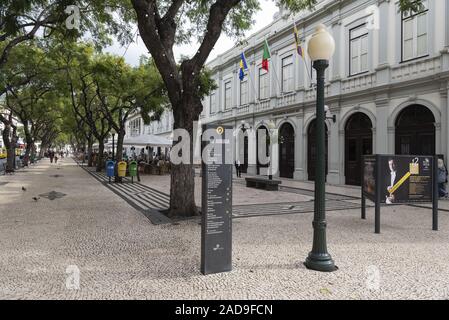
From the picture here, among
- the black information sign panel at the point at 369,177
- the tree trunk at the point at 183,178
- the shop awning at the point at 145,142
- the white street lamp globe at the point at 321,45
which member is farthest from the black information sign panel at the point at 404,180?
the shop awning at the point at 145,142

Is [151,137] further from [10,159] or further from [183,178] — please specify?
[183,178]

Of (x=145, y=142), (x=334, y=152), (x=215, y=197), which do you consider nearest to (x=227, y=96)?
(x=145, y=142)

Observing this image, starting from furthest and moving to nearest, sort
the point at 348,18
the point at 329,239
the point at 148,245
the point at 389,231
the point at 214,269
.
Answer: the point at 348,18, the point at 389,231, the point at 329,239, the point at 148,245, the point at 214,269

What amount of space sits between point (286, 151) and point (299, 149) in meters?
1.68

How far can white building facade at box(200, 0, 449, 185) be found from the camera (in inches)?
511

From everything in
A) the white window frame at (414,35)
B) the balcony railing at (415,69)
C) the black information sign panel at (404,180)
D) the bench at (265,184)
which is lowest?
the bench at (265,184)

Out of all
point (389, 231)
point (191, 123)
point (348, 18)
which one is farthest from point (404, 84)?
point (191, 123)

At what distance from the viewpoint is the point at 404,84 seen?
45.1 ft

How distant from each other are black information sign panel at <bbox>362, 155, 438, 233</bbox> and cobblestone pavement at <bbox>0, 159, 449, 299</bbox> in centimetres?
66

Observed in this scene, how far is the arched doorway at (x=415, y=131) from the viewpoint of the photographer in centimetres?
1316

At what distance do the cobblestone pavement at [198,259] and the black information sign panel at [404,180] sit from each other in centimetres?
66

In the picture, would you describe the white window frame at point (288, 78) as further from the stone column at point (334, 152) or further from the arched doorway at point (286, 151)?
the stone column at point (334, 152)

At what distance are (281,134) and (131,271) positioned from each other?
741 inches

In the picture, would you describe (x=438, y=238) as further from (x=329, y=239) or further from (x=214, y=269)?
(x=214, y=269)
